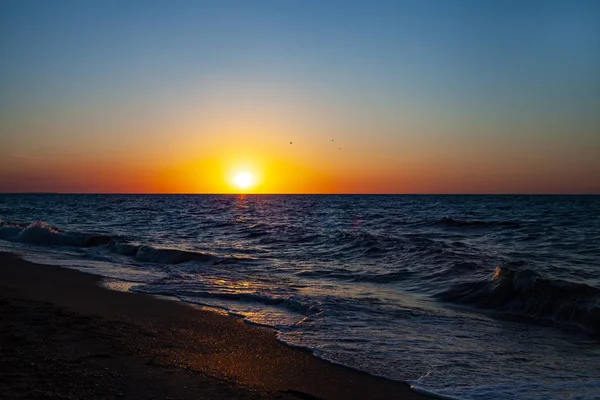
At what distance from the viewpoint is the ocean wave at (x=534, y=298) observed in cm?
929

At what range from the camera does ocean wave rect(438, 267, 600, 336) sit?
9.29 m

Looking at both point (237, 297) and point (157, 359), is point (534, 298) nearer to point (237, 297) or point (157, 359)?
point (237, 297)

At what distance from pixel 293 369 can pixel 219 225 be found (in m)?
30.8

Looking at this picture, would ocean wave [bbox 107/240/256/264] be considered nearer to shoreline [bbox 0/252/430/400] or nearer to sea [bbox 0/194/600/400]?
sea [bbox 0/194/600/400]

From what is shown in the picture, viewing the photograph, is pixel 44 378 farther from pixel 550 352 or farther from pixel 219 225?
pixel 219 225

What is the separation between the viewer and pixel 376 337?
7.46 meters

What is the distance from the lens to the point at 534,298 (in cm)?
1050

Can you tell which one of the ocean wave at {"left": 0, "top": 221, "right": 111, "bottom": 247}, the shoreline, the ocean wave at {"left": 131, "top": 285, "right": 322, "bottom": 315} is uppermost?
the shoreline

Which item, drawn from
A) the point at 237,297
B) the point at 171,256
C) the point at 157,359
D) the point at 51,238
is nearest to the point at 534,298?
the point at 237,297

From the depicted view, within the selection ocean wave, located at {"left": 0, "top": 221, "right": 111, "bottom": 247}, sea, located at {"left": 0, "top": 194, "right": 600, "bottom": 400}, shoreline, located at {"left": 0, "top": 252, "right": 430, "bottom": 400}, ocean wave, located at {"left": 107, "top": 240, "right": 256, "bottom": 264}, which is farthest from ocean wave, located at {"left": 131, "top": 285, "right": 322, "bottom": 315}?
ocean wave, located at {"left": 0, "top": 221, "right": 111, "bottom": 247}

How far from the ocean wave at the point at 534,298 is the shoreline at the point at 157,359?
18.0 ft

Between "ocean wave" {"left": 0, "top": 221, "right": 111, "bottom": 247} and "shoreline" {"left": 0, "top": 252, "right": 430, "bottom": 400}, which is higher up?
"shoreline" {"left": 0, "top": 252, "right": 430, "bottom": 400}

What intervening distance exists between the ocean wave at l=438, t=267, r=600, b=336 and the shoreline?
5.48 meters

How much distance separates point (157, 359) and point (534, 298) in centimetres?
828
